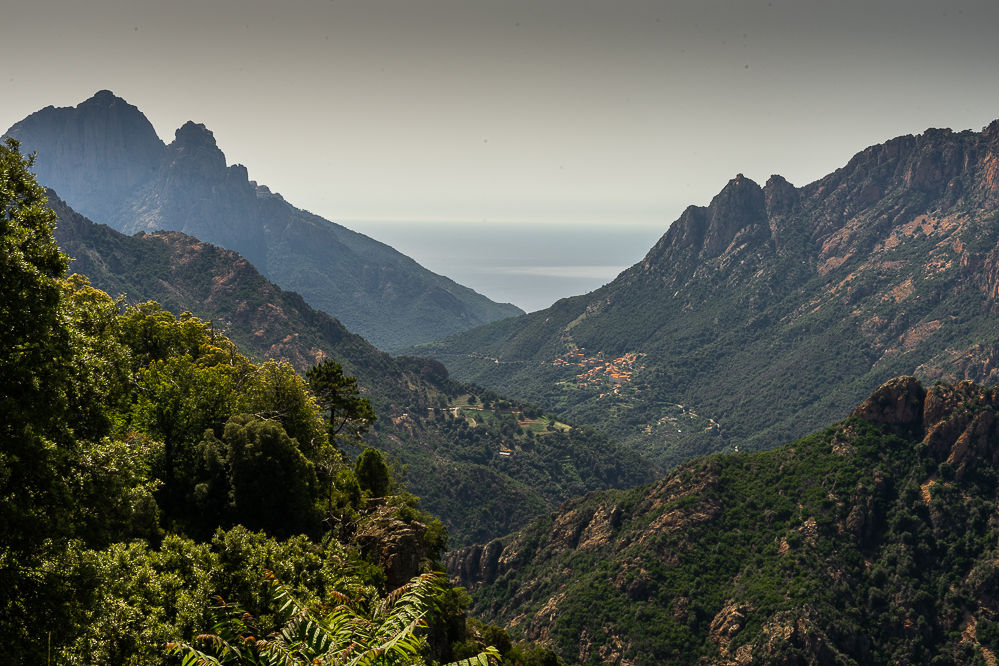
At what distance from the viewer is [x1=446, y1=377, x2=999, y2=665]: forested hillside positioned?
47.9 meters

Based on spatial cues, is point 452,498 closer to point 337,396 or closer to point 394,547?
point 337,396

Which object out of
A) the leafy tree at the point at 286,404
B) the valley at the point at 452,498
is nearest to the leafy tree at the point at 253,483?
the valley at the point at 452,498

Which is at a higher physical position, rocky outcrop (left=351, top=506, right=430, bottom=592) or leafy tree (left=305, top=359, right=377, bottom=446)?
leafy tree (left=305, top=359, right=377, bottom=446)

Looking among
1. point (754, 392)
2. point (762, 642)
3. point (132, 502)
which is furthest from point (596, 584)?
point (754, 392)

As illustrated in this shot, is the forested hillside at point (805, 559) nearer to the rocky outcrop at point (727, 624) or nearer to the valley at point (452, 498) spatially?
the rocky outcrop at point (727, 624)

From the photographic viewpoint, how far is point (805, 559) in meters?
53.3

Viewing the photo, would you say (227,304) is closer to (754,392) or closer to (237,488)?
(237,488)

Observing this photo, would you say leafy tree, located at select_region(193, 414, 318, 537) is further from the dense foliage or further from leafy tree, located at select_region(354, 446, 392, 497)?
leafy tree, located at select_region(354, 446, 392, 497)

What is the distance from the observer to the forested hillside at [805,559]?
47.9m

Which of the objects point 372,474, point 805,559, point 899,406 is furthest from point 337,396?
point 899,406

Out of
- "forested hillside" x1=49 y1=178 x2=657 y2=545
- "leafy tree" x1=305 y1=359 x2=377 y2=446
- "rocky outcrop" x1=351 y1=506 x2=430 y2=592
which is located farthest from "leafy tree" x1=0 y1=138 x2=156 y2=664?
"forested hillside" x1=49 y1=178 x2=657 y2=545

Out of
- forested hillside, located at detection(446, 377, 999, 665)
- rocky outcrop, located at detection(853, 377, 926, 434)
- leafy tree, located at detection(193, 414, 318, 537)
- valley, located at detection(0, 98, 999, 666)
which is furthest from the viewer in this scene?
rocky outcrop, located at detection(853, 377, 926, 434)

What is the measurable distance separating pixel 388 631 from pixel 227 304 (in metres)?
145

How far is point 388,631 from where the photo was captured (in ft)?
30.4
